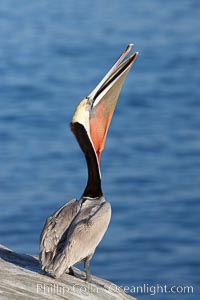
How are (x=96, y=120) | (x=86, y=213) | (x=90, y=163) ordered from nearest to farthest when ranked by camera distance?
→ (x=86, y=213) < (x=90, y=163) < (x=96, y=120)

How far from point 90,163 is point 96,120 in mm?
469

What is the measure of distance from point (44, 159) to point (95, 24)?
395 inches

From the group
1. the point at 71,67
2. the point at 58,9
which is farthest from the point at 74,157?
the point at 58,9

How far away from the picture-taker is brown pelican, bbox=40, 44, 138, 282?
26.2 ft

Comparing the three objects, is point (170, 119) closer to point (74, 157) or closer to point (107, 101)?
point (74, 157)

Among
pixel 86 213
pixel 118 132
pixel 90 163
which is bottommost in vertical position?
pixel 86 213

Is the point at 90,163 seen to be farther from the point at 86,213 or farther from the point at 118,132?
the point at 118,132

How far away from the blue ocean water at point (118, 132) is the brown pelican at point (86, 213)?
4.55m

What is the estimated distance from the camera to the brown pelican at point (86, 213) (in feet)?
26.2

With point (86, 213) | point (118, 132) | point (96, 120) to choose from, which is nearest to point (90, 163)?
A: point (96, 120)

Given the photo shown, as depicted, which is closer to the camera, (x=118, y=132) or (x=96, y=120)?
(x=96, y=120)

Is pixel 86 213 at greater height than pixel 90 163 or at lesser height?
lesser

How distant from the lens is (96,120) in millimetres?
9219

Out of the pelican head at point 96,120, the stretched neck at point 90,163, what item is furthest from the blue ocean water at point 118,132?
the stretched neck at point 90,163
